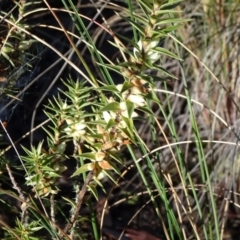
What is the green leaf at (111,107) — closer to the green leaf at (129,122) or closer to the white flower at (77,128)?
the green leaf at (129,122)

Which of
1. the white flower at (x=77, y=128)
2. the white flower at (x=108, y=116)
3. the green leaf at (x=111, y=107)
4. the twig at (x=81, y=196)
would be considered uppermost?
the green leaf at (x=111, y=107)

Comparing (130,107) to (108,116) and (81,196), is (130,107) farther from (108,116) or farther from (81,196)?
(81,196)

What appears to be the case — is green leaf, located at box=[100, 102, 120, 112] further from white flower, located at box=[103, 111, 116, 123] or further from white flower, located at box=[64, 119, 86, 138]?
white flower, located at box=[64, 119, 86, 138]

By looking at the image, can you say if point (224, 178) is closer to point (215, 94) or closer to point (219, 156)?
point (219, 156)

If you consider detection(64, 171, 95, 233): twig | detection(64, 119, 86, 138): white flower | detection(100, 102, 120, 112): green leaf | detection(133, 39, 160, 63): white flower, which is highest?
detection(133, 39, 160, 63): white flower

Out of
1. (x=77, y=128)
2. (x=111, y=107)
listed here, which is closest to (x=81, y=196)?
(x=77, y=128)

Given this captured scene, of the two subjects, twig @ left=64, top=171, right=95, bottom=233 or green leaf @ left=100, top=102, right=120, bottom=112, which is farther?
twig @ left=64, top=171, right=95, bottom=233

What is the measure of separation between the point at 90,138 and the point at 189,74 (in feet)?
4.52

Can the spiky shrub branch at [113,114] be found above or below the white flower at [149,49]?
below

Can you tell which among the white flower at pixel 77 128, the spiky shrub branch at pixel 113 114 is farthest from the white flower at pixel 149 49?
the white flower at pixel 77 128

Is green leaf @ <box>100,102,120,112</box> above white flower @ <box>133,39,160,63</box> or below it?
below

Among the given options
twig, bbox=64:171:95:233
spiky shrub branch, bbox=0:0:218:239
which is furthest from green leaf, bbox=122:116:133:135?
twig, bbox=64:171:95:233

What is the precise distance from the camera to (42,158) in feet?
3.52

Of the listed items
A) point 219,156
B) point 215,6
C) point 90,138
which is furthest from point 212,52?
point 90,138
